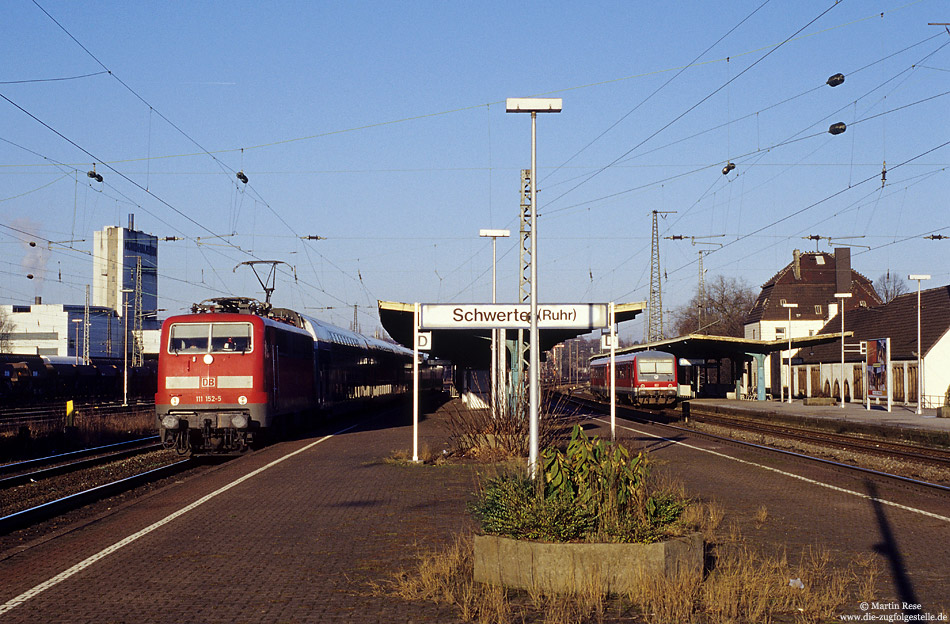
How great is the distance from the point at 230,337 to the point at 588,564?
14.5 meters

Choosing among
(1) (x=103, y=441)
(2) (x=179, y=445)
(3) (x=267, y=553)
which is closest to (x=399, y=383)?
(1) (x=103, y=441)

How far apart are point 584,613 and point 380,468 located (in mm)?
10577

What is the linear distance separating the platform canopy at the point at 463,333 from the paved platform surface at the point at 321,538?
545 cm

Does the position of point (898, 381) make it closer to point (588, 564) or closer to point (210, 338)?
point (210, 338)

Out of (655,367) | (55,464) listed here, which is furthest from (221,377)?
(655,367)

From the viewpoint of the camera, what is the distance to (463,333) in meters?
33.6

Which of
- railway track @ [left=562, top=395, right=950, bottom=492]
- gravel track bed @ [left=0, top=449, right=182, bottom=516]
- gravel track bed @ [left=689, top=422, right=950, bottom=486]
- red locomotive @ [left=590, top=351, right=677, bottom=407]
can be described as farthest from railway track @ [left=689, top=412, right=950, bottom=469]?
gravel track bed @ [left=0, top=449, right=182, bottom=516]

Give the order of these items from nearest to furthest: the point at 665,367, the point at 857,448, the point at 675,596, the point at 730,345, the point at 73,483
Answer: the point at 675,596 → the point at 73,483 → the point at 857,448 → the point at 665,367 → the point at 730,345

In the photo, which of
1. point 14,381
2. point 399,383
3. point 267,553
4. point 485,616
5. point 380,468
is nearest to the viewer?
point 485,616

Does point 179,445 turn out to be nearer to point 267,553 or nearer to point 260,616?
point 267,553

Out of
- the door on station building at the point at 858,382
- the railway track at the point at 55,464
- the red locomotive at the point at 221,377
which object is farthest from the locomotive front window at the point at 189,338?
the door on station building at the point at 858,382

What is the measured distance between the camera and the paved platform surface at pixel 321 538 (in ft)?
23.5

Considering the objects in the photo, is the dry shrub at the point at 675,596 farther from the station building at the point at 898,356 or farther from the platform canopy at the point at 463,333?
the station building at the point at 898,356

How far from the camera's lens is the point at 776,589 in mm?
7320
